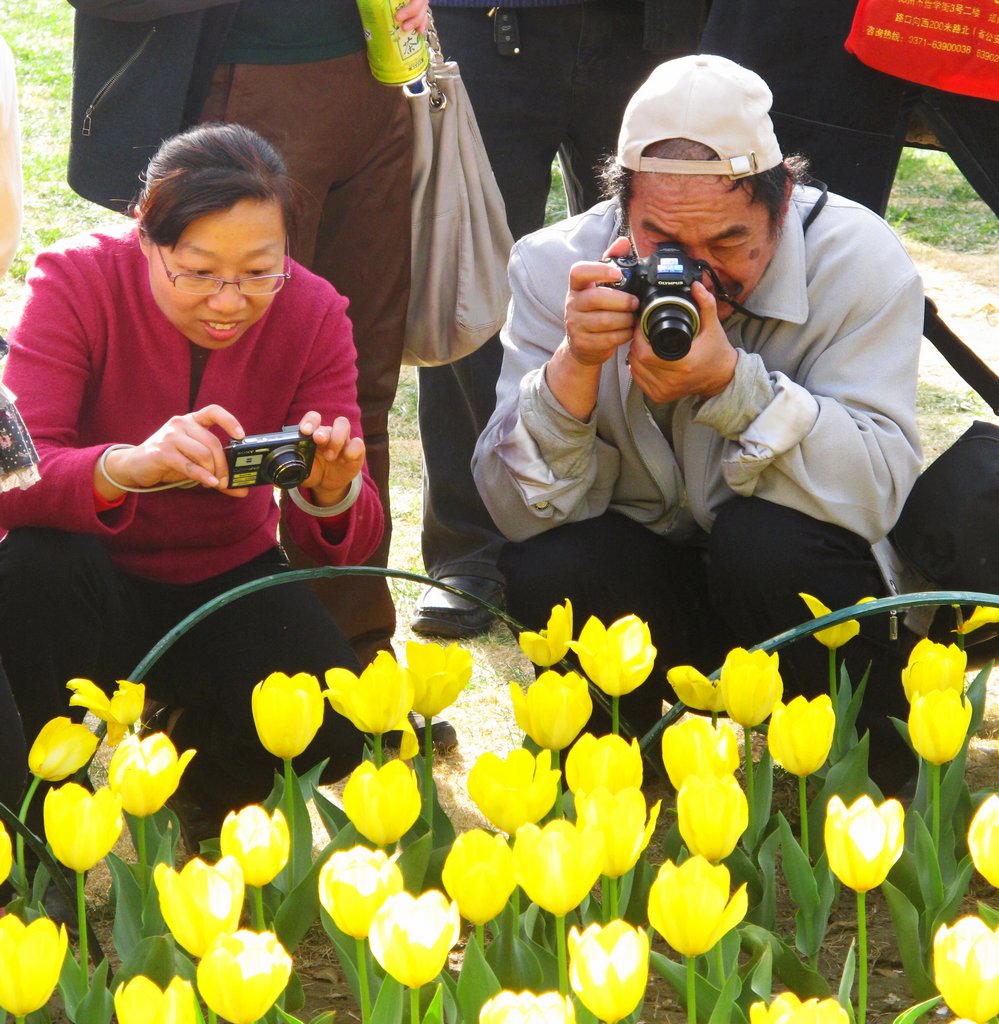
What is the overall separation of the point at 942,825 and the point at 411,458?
8.46 ft

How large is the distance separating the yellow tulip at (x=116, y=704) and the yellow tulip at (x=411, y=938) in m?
0.56

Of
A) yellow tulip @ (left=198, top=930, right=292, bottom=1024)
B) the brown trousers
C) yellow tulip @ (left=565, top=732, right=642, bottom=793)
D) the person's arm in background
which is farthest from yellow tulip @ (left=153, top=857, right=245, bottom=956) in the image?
the brown trousers

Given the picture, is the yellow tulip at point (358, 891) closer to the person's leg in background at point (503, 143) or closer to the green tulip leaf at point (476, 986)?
the green tulip leaf at point (476, 986)

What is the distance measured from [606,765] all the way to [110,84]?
1.41 meters

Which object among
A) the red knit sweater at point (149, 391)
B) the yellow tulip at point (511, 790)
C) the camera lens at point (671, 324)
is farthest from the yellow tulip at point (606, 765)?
the red knit sweater at point (149, 391)

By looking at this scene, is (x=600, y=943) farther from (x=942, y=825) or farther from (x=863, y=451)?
(x=863, y=451)

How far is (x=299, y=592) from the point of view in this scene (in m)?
2.11

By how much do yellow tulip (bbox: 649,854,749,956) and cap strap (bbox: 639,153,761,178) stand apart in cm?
111

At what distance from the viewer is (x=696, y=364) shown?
1.93m

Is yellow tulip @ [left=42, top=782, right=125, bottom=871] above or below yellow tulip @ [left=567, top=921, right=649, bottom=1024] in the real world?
below

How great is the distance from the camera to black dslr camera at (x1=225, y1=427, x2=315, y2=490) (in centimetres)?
189

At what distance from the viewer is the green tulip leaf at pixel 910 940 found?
1.49 m

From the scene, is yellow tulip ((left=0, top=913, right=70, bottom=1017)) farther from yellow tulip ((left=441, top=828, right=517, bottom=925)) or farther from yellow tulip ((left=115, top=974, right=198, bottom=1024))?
yellow tulip ((left=441, top=828, right=517, bottom=925))

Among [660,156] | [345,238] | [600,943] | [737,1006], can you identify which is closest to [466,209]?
[345,238]
